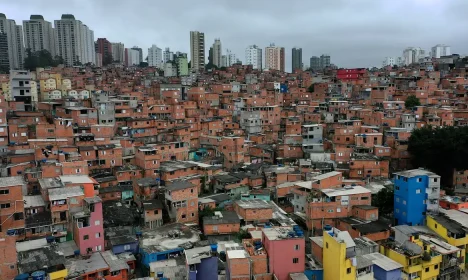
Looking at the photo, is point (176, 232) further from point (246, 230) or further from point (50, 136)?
point (50, 136)

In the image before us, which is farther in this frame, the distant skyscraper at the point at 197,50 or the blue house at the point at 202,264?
the distant skyscraper at the point at 197,50

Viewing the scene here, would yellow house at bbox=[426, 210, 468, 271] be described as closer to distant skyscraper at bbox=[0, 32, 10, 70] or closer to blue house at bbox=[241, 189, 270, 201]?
blue house at bbox=[241, 189, 270, 201]

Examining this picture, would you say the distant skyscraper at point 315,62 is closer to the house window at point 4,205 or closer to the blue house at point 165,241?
the blue house at point 165,241

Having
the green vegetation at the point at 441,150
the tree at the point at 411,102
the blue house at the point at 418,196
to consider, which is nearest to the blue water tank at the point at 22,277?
the blue house at the point at 418,196

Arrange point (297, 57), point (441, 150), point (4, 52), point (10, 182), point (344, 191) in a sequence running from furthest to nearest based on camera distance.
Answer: point (297, 57), point (4, 52), point (441, 150), point (344, 191), point (10, 182)

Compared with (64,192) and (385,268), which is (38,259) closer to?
(64,192)

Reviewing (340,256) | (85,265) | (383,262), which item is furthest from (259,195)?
(85,265)
